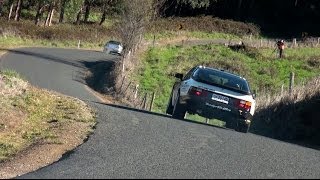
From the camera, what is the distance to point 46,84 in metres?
34.1

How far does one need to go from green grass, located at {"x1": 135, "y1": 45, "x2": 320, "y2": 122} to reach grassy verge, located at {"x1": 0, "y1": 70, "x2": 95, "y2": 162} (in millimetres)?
14937

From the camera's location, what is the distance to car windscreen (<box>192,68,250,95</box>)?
1739 centimetres

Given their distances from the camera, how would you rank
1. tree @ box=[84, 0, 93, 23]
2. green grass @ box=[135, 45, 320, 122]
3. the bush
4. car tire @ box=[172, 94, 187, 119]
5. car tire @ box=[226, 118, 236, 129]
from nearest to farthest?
1. car tire @ box=[226, 118, 236, 129]
2. car tire @ box=[172, 94, 187, 119]
3. green grass @ box=[135, 45, 320, 122]
4. the bush
5. tree @ box=[84, 0, 93, 23]

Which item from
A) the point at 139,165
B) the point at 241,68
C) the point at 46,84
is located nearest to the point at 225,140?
the point at 139,165

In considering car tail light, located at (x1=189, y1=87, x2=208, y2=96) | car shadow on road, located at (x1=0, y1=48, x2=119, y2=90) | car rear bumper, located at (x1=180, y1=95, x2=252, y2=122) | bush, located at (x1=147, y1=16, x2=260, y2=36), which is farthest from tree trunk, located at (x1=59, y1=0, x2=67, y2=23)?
car rear bumper, located at (x1=180, y1=95, x2=252, y2=122)

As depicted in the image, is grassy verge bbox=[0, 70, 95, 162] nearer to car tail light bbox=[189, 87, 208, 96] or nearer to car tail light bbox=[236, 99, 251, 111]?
car tail light bbox=[189, 87, 208, 96]

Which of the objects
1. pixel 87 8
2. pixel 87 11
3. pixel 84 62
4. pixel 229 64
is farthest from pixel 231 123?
pixel 87 11

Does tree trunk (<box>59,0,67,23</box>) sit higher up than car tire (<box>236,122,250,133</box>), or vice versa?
tree trunk (<box>59,0,67,23</box>)

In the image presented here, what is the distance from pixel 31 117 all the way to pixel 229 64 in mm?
30925

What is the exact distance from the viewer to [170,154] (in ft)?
A: 36.6

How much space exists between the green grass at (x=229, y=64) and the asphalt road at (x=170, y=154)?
65.5 ft

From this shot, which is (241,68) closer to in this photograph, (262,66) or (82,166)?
(262,66)

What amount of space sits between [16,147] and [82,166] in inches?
135

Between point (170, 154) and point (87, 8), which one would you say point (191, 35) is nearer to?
point (87, 8)
